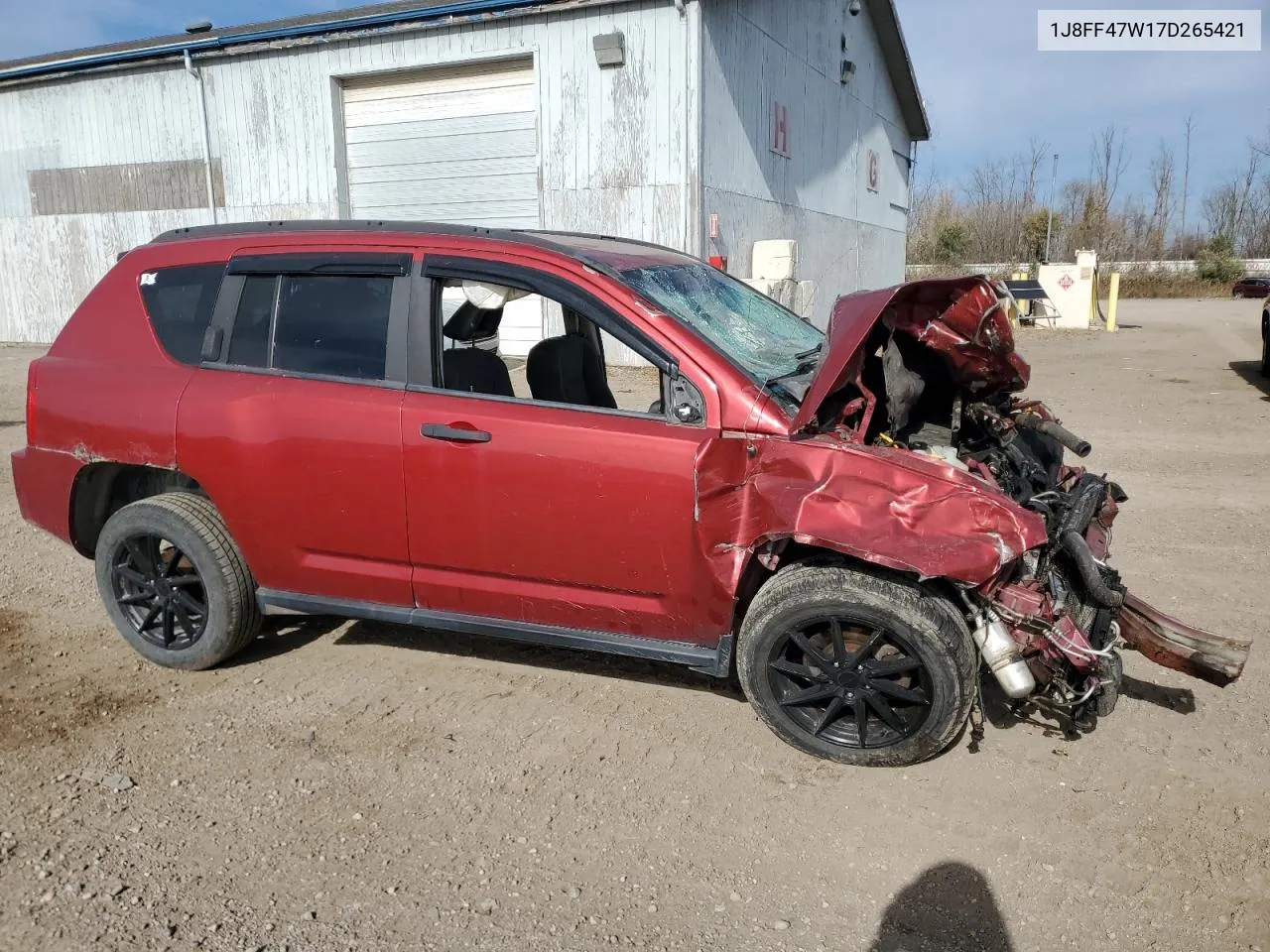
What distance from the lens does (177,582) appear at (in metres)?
4.38

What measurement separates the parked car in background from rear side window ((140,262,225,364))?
4576 centimetres

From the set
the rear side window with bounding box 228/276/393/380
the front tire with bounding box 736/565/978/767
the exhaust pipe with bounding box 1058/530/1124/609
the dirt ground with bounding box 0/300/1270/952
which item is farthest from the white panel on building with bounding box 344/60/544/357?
the exhaust pipe with bounding box 1058/530/1124/609

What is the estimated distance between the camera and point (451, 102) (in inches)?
570

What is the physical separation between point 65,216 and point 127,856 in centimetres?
1835

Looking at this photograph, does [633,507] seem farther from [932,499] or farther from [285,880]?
[285,880]

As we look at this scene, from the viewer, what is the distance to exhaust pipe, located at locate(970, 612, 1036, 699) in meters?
3.28

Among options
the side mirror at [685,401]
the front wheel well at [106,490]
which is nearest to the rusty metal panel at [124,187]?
the front wheel well at [106,490]

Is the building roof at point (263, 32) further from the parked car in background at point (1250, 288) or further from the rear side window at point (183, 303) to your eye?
the parked car in background at point (1250, 288)

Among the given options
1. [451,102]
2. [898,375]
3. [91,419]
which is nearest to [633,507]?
[898,375]

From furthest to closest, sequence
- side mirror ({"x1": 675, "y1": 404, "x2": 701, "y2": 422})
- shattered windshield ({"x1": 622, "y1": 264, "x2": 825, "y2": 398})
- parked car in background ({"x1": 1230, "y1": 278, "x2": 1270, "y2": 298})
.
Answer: parked car in background ({"x1": 1230, "y1": 278, "x2": 1270, "y2": 298}), shattered windshield ({"x1": 622, "y1": 264, "x2": 825, "y2": 398}), side mirror ({"x1": 675, "y1": 404, "x2": 701, "y2": 422})

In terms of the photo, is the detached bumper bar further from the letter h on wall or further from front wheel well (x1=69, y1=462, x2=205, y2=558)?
the letter h on wall

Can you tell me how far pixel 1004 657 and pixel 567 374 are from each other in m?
2.12

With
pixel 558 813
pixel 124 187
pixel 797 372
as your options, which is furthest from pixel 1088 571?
pixel 124 187

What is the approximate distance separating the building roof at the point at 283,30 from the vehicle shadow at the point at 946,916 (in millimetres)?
12492
